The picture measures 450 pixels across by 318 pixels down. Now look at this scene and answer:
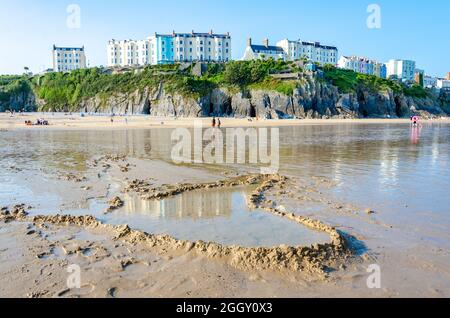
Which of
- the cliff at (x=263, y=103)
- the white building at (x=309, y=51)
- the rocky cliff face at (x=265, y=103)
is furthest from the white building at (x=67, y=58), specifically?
the white building at (x=309, y=51)

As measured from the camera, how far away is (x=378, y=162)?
58.6 feet

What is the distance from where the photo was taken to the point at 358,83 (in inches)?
3826

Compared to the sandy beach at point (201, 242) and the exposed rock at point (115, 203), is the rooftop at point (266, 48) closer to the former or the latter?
the sandy beach at point (201, 242)

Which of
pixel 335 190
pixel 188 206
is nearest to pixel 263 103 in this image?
pixel 335 190

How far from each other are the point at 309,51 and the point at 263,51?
23.4 meters

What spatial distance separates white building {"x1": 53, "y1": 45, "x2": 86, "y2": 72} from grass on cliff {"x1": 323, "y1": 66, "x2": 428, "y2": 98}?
318ft

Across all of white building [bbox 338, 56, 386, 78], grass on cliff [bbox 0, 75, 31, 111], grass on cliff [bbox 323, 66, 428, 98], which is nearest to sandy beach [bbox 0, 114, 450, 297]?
grass on cliff [bbox 323, 66, 428, 98]

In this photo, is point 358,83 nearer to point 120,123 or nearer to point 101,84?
point 120,123

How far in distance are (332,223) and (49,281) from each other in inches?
230

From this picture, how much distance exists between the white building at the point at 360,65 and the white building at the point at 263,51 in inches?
A: 1594

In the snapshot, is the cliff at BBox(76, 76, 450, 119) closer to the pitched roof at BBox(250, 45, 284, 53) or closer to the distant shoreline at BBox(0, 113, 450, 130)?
the distant shoreline at BBox(0, 113, 450, 130)

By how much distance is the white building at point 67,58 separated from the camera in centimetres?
14488

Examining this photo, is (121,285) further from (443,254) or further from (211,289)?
(443,254)
